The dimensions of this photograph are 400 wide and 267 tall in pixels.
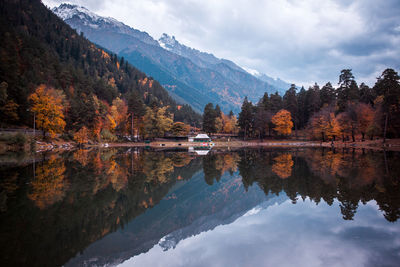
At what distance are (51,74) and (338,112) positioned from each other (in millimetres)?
100870

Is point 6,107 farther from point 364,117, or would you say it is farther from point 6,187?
point 364,117

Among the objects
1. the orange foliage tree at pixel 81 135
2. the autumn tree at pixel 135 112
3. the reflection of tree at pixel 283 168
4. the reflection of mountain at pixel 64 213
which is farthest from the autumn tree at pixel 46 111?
the reflection of tree at pixel 283 168

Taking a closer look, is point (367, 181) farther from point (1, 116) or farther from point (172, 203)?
point (1, 116)

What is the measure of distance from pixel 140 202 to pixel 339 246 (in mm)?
9097

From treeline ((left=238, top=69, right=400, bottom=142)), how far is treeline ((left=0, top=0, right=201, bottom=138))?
38.9 meters

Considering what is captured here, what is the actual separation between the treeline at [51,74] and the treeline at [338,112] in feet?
128

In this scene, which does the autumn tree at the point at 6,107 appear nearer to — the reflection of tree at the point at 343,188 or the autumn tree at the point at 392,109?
the reflection of tree at the point at 343,188

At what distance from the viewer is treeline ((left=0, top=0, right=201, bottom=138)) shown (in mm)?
59784

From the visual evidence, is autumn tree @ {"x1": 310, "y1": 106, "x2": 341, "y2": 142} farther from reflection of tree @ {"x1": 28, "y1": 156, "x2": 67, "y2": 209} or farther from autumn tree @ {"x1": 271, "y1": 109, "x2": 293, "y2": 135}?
reflection of tree @ {"x1": 28, "y1": 156, "x2": 67, "y2": 209}

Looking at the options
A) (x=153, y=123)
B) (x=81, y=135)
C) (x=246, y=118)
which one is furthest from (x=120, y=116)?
(x=246, y=118)

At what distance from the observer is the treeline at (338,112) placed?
61.7m

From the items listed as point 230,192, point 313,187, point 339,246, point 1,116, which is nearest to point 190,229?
point 339,246

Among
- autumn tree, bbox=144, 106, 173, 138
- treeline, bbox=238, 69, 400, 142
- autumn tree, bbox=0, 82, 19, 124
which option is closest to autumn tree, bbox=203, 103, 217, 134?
treeline, bbox=238, 69, 400, 142

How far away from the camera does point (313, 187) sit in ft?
50.6
